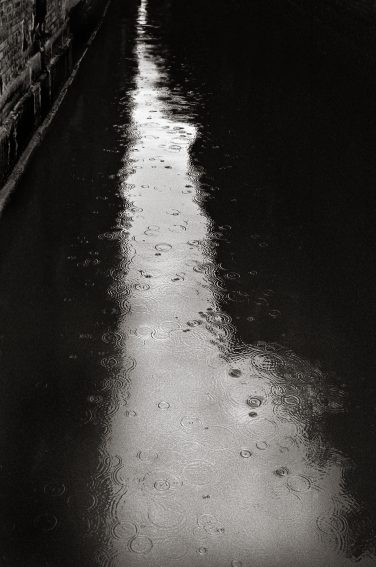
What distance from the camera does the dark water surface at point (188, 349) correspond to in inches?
115

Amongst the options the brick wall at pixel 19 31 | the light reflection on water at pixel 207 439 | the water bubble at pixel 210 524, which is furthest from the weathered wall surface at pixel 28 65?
the water bubble at pixel 210 524

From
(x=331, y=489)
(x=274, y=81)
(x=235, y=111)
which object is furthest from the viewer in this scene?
(x=274, y=81)

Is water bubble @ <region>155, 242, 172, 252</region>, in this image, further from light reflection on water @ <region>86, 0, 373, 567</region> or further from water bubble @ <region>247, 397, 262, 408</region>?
water bubble @ <region>247, 397, 262, 408</region>

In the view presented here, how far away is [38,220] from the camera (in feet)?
18.8

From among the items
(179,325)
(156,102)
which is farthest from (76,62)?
(179,325)

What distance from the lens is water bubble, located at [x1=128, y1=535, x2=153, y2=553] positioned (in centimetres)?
278

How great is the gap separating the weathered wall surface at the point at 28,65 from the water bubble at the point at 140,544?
4032mm

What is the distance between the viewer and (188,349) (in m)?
4.11

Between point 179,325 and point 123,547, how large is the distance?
5.80 feet

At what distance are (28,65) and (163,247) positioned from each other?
10.9ft

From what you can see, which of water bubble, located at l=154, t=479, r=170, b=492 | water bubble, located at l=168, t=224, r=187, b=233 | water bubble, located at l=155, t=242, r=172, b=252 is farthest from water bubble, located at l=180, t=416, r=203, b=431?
water bubble, located at l=168, t=224, r=187, b=233

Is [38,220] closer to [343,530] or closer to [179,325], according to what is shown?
[179,325]

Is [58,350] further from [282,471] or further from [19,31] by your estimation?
[19,31]

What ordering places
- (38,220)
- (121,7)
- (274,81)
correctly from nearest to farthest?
(38,220), (274,81), (121,7)
